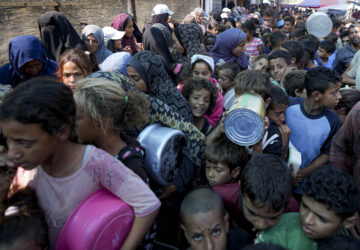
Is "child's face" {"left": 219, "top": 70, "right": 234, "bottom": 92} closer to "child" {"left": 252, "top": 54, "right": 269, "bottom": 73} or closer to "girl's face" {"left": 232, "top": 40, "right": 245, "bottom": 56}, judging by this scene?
"child" {"left": 252, "top": 54, "right": 269, "bottom": 73}

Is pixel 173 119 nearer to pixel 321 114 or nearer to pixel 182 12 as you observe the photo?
pixel 321 114

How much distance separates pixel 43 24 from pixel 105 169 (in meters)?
3.63

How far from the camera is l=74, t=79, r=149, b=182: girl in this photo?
1.63 metres

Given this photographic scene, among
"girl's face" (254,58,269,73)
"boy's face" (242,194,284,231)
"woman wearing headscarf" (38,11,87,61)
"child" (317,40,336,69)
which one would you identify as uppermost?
"woman wearing headscarf" (38,11,87,61)

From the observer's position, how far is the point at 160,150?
6.16 feet

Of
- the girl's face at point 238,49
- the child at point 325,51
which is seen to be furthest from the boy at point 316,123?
the child at point 325,51

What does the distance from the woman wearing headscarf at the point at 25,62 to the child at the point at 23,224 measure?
7.12 feet

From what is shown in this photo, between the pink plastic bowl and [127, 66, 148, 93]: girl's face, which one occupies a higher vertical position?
[127, 66, 148, 93]: girl's face

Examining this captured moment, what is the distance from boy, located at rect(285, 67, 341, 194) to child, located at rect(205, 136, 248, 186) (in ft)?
2.11

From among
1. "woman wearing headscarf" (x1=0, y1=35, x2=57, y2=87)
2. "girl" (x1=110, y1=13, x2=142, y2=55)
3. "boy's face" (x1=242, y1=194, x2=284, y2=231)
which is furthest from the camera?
"girl" (x1=110, y1=13, x2=142, y2=55)

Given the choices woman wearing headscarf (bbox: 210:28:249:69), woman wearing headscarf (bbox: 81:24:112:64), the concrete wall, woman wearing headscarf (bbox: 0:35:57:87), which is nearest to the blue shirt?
woman wearing headscarf (bbox: 210:28:249:69)

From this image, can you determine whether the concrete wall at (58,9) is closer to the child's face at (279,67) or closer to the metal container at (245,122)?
the child's face at (279,67)

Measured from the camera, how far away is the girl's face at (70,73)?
9.37 ft

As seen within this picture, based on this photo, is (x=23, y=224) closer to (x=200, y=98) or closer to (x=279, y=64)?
(x=200, y=98)
